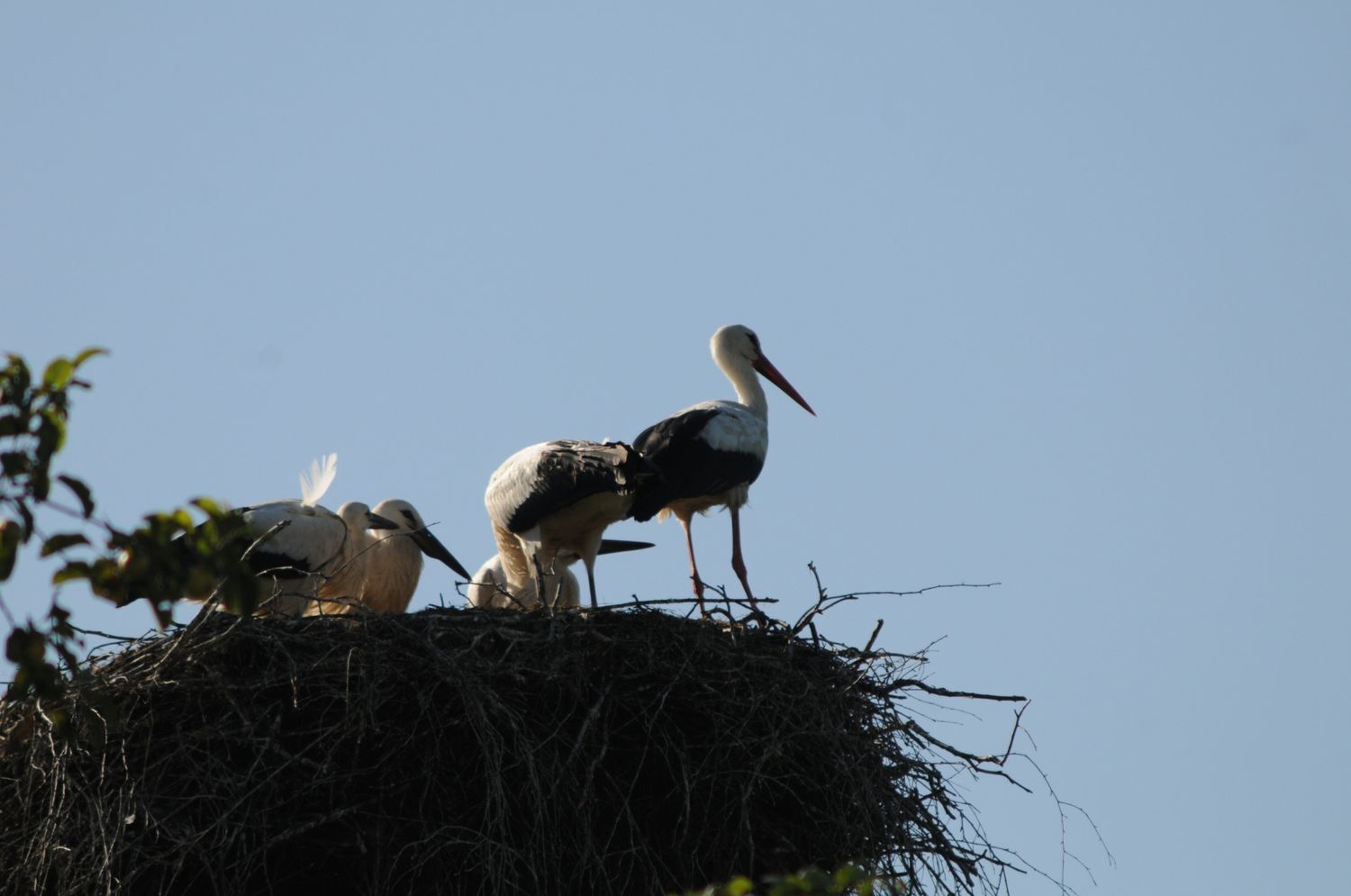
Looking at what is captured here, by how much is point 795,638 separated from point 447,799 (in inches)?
63.1

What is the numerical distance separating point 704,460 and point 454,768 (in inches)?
121

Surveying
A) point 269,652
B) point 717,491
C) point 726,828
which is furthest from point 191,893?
point 717,491

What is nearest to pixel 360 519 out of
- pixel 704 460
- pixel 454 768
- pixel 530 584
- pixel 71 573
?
pixel 530 584

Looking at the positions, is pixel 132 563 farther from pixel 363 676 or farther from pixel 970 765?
pixel 970 765

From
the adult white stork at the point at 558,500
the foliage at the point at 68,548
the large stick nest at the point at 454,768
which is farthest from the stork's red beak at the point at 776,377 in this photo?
the foliage at the point at 68,548

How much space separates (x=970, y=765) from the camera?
6.49 m

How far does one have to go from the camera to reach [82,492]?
2.82 m

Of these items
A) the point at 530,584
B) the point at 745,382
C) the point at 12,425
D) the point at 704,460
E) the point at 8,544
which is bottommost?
the point at 8,544

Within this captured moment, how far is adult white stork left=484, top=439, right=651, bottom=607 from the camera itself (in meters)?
8.15

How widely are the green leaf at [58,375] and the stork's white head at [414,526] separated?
6634mm

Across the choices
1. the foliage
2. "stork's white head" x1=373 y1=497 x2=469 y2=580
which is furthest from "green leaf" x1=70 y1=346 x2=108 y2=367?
"stork's white head" x1=373 y1=497 x2=469 y2=580

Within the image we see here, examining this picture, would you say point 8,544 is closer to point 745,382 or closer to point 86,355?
point 86,355

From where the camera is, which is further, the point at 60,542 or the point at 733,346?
the point at 733,346

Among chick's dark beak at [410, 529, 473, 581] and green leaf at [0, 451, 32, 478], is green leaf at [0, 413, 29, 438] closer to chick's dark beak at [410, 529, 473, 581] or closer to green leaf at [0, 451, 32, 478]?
green leaf at [0, 451, 32, 478]
